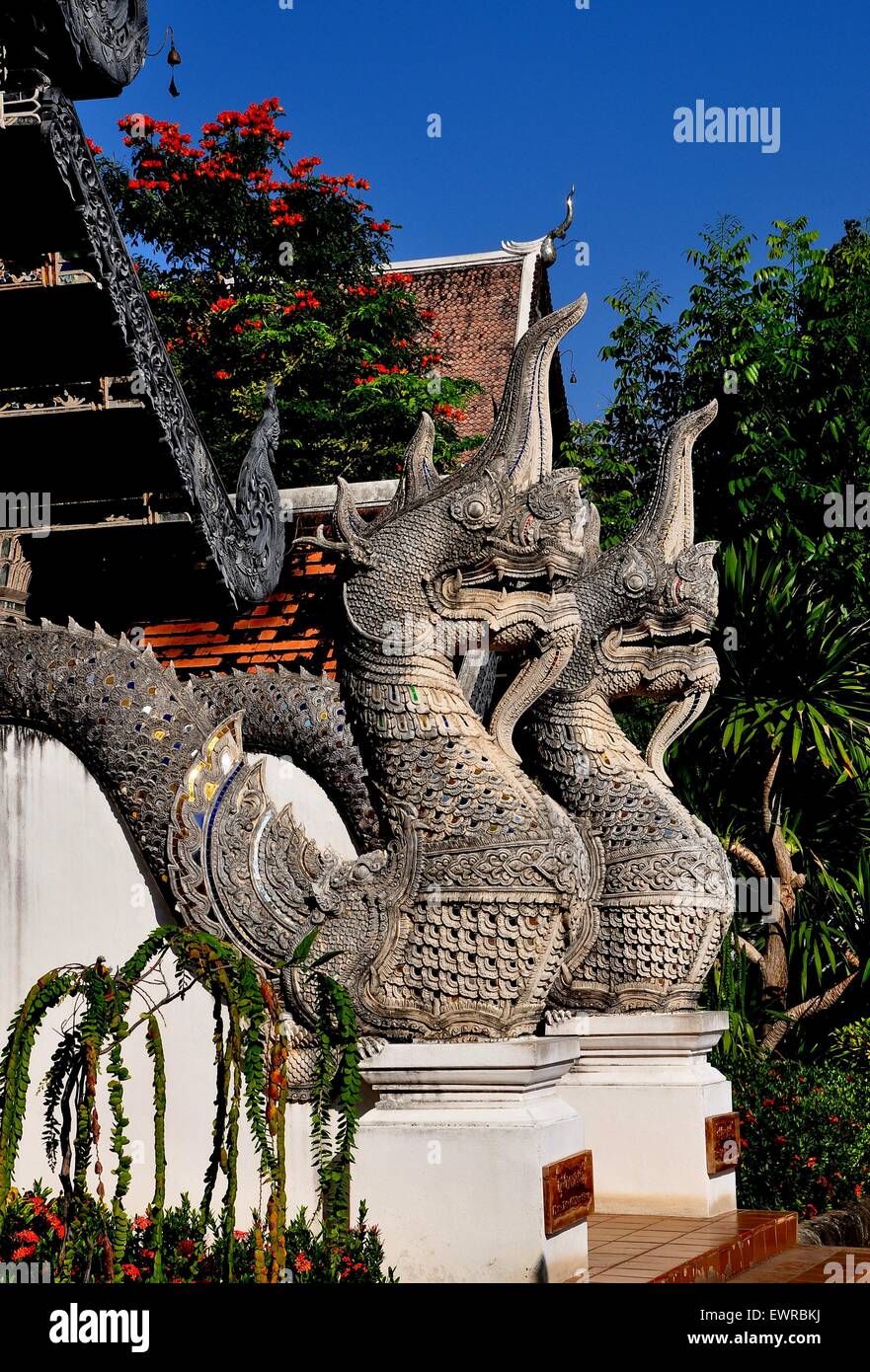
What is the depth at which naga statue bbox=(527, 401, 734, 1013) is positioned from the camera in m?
8.33

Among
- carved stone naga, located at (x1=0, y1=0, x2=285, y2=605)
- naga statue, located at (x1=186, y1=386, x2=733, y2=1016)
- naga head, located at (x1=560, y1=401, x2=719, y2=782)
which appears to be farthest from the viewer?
naga head, located at (x1=560, y1=401, x2=719, y2=782)

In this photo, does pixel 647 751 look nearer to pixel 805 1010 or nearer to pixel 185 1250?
pixel 805 1010

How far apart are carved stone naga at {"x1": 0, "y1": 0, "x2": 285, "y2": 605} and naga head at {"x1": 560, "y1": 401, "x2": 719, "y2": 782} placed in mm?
1944

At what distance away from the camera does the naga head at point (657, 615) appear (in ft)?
29.5

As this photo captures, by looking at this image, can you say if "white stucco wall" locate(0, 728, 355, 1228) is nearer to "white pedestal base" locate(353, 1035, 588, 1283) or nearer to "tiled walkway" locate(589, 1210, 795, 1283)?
"white pedestal base" locate(353, 1035, 588, 1283)

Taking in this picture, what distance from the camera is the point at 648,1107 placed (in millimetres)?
8406

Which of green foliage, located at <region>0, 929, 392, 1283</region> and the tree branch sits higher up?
the tree branch

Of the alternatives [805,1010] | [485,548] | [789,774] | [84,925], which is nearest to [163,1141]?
[84,925]

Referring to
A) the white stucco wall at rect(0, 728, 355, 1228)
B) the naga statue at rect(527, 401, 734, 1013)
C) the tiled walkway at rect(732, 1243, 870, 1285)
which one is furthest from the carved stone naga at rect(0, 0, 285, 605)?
the tiled walkway at rect(732, 1243, 870, 1285)

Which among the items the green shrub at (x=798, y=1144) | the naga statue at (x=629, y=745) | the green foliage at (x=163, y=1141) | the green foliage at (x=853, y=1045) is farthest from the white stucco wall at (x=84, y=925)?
the green foliage at (x=853, y=1045)

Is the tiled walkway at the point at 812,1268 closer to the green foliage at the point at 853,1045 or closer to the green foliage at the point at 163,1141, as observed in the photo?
the green foliage at the point at 163,1141

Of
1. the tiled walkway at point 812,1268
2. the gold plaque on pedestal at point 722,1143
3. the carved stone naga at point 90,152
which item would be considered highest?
the carved stone naga at point 90,152

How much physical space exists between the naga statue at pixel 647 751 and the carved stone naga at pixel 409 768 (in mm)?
1341
